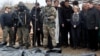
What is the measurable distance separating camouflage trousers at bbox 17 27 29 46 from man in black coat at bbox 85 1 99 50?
243 centimetres

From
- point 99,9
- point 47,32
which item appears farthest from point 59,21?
point 99,9

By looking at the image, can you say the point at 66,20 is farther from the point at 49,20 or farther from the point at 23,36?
the point at 23,36

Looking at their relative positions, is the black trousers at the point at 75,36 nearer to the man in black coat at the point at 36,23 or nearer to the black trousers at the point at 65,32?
the black trousers at the point at 65,32

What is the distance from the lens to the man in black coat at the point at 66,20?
11.5 metres

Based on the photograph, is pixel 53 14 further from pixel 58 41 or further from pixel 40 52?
pixel 40 52

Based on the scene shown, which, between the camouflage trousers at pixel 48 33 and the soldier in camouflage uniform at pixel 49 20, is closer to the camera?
the soldier in camouflage uniform at pixel 49 20

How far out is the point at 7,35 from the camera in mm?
12430

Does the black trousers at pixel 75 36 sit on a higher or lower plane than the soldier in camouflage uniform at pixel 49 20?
lower

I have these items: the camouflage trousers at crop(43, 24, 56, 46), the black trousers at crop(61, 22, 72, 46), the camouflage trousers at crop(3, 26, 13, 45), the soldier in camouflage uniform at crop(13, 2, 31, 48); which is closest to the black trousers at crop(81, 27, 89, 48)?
the black trousers at crop(61, 22, 72, 46)

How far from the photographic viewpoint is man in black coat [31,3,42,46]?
1188cm

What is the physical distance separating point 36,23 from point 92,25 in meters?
2.25

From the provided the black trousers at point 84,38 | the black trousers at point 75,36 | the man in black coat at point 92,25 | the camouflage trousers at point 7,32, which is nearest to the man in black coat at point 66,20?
the black trousers at point 75,36

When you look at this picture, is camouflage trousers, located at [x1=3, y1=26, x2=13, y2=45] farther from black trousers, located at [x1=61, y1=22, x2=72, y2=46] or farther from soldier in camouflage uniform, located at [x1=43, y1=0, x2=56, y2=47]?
black trousers, located at [x1=61, y1=22, x2=72, y2=46]

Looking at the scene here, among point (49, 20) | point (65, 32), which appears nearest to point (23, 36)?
point (49, 20)
